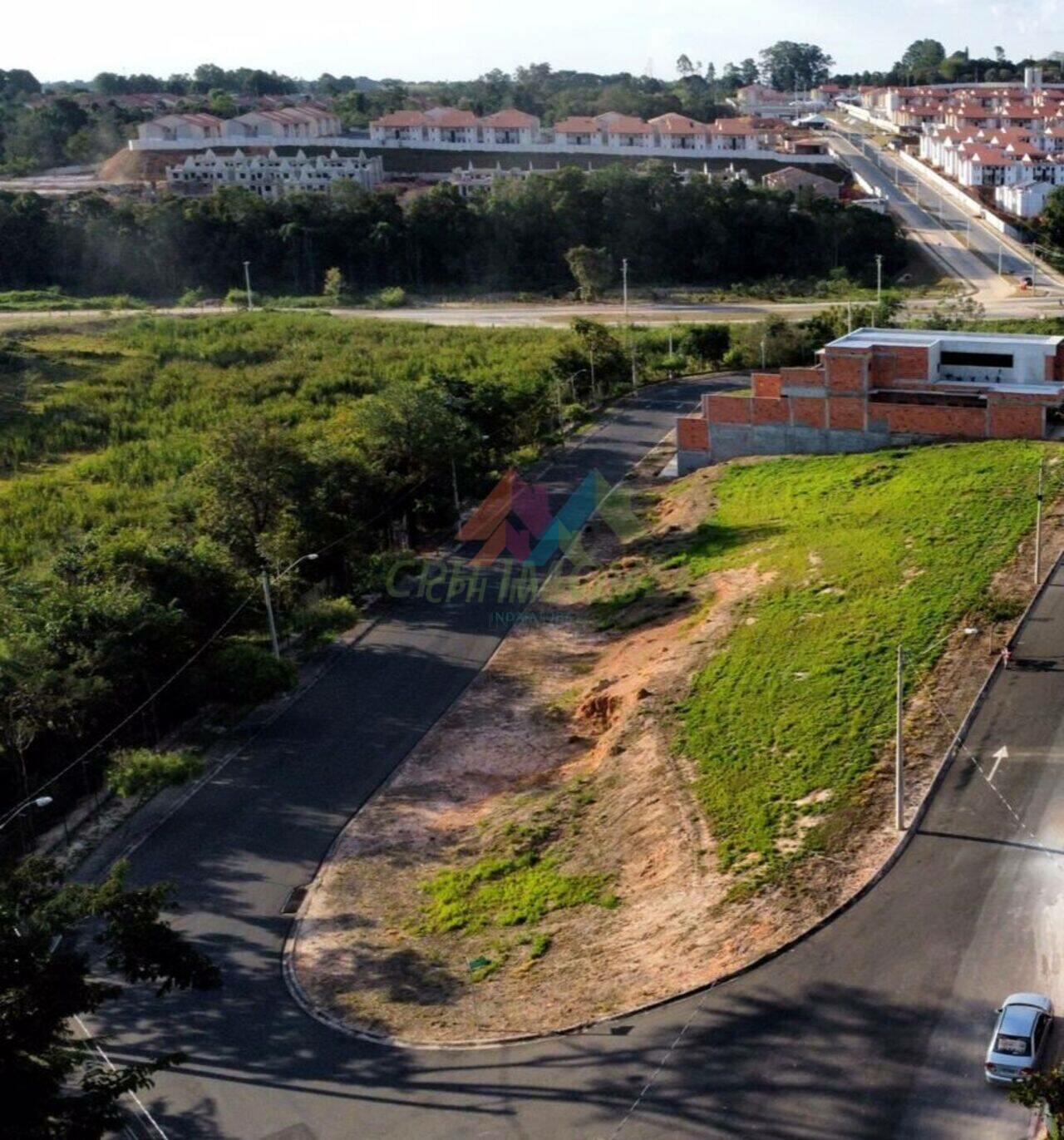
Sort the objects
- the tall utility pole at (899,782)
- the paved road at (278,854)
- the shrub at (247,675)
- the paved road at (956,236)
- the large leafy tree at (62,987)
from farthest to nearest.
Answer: the paved road at (956,236), the shrub at (247,675), the tall utility pole at (899,782), the paved road at (278,854), the large leafy tree at (62,987)

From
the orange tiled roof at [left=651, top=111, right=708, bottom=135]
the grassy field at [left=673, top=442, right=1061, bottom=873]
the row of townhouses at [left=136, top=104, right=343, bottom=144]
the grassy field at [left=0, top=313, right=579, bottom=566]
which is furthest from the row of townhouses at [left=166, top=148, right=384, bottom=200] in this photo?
the grassy field at [left=673, top=442, right=1061, bottom=873]

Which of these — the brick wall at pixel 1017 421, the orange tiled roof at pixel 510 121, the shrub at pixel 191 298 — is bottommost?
the brick wall at pixel 1017 421

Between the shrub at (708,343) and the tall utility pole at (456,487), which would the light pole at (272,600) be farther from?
the shrub at (708,343)

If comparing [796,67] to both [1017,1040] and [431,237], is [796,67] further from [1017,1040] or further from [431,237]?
[1017,1040]

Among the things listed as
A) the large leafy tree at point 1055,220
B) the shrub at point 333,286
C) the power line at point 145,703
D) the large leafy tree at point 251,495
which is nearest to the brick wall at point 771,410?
the power line at point 145,703

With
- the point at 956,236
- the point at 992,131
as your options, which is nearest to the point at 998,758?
the point at 956,236

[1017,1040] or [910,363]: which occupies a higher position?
[910,363]
